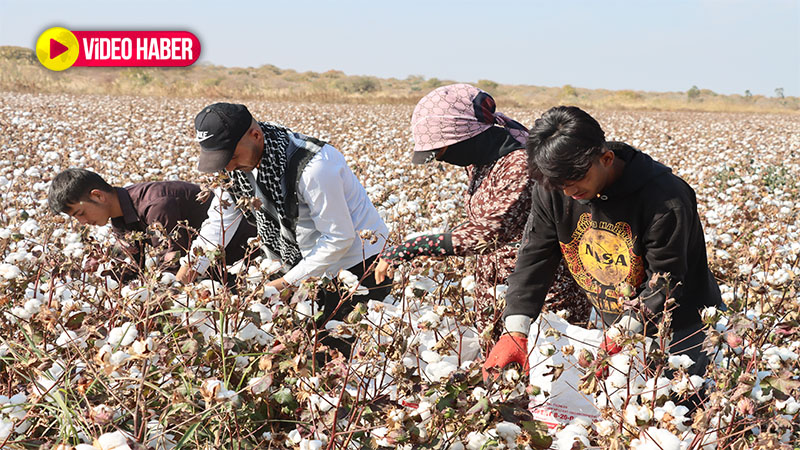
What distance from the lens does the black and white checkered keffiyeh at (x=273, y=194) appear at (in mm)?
2428

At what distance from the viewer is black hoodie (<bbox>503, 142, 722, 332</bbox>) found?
186 centimetres

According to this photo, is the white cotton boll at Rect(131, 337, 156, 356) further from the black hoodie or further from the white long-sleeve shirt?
the black hoodie

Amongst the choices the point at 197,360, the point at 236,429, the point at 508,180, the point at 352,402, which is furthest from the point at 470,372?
the point at 508,180

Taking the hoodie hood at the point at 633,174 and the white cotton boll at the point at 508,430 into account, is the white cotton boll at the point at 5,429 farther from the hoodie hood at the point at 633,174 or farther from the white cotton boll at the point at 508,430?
the hoodie hood at the point at 633,174

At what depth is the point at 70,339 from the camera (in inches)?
65.5

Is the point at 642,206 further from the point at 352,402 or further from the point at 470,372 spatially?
the point at 352,402

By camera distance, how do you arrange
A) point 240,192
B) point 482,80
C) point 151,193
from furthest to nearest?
1. point 482,80
2. point 151,193
3. point 240,192

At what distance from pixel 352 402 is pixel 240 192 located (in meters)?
1.34

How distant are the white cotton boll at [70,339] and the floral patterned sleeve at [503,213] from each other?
1.23 m

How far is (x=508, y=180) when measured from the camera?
2.37m

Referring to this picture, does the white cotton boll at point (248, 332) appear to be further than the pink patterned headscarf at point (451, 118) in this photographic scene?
No

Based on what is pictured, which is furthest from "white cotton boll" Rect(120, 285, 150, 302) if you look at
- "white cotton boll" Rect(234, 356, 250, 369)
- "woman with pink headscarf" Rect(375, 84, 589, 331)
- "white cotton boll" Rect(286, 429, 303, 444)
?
"woman with pink headscarf" Rect(375, 84, 589, 331)

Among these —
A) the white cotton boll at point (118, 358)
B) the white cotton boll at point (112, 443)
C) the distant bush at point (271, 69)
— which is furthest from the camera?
the distant bush at point (271, 69)

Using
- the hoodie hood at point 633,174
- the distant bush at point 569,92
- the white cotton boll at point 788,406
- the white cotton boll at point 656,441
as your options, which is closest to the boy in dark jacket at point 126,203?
the hoodie hood at point 633,174
